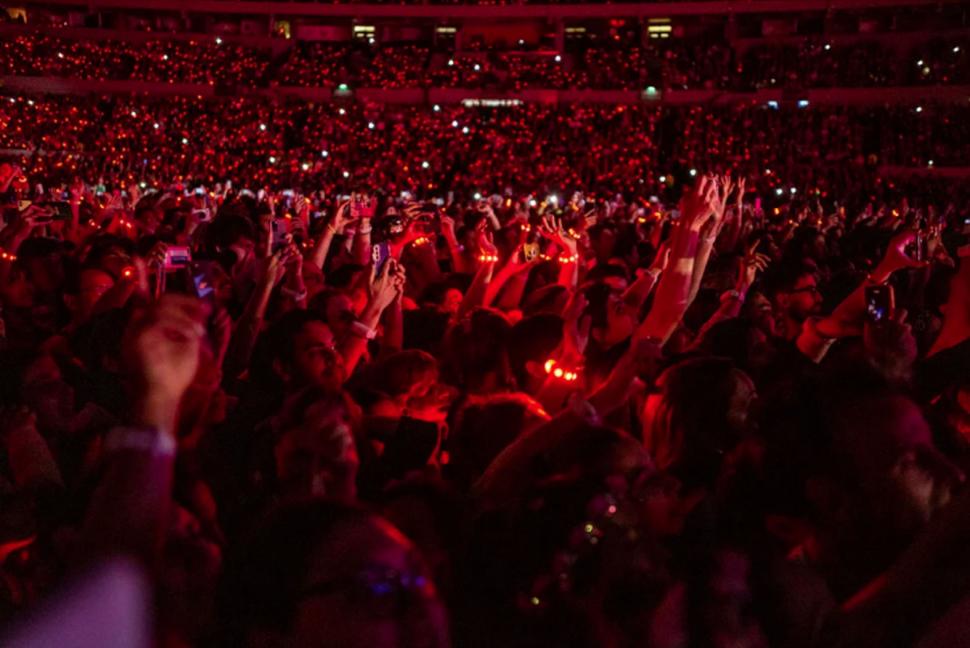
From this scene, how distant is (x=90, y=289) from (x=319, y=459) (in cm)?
352

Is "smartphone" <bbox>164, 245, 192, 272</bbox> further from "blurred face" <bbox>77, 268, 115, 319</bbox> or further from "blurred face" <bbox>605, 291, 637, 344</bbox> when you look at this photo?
"blurred face" <bbox>605, 291, 637, 344</bbox>

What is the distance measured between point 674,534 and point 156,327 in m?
1.41

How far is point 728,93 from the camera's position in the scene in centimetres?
3803

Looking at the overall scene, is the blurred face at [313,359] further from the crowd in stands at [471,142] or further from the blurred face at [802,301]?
the crowd in stands at [471,142]

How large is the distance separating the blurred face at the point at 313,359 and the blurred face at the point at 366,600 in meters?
2.13

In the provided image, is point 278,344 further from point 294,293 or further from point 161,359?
point 161,359

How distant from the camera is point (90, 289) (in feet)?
18.6

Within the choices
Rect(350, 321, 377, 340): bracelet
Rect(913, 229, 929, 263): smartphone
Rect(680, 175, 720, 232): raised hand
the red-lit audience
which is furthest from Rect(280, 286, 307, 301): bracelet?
Rect(913, 229, 929, 263): smartphone

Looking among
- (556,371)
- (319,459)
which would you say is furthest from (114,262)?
(319,459)

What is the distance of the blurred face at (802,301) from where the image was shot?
6355 mm

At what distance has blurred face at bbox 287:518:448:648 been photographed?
1.72 m

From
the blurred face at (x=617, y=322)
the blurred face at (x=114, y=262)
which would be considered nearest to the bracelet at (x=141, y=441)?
the blurred face at (x=617, y=322)

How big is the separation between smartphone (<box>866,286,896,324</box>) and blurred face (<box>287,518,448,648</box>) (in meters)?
3.75

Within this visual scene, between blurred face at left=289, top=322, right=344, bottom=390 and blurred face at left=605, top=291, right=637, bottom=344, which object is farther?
blurred face at left=605, top=291, right=637, bottom=344
